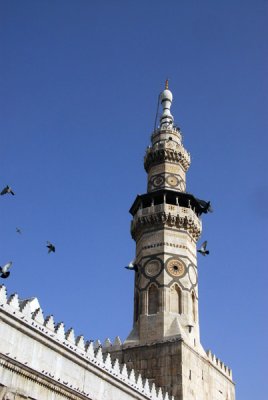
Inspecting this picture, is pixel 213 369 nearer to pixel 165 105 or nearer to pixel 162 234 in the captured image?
pixel 162 234

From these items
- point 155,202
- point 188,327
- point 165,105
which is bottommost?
point 188,327

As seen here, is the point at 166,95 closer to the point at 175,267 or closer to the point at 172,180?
the point at 172,180

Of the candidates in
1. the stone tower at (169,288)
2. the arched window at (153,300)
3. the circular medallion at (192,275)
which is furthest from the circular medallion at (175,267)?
the arched window at (153,300)

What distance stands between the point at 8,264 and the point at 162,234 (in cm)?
1457

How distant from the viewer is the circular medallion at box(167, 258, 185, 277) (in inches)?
1275

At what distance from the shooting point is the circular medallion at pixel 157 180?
36.6m

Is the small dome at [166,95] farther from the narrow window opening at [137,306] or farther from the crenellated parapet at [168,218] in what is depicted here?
the narrow window opening at [137,306]

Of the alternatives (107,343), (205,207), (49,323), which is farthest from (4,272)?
(205,207)

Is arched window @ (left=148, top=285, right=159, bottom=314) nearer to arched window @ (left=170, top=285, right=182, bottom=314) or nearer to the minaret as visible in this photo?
the minaret

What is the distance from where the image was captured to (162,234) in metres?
33.5

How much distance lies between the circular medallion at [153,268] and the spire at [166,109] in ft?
36.4

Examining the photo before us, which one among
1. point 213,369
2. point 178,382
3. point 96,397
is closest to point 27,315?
point 96,397

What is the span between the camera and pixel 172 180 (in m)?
36.7

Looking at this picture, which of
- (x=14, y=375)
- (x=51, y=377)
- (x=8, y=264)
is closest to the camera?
(x=14, y=375)
